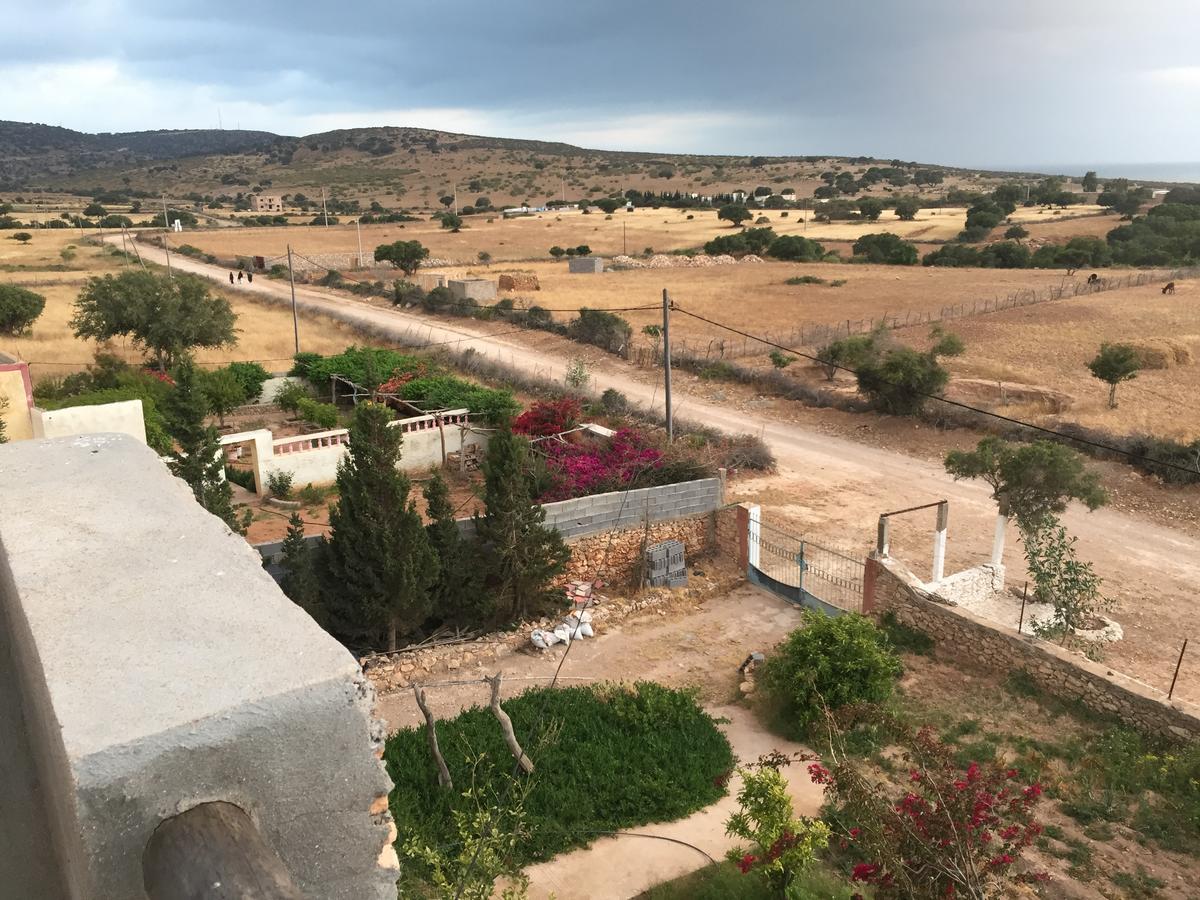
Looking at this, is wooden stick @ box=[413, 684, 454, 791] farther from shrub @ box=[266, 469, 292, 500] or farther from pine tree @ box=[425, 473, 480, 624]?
shrub @ box=[266, 469, 292, 500]

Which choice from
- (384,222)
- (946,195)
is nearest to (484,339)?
(384,222)

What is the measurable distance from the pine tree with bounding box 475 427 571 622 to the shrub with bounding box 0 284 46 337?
94.0 feet

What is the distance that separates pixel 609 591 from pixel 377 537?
4891mm

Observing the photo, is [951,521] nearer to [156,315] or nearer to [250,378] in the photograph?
[250,378]

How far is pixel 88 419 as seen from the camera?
57.0ft

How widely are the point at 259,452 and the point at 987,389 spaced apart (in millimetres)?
19865

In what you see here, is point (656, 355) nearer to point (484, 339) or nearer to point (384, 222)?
point (484, 339)

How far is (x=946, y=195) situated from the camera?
120 metres

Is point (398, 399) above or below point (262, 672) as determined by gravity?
below

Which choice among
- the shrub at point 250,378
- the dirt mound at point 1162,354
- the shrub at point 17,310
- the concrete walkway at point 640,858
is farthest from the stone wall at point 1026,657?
the shrub at point 17,310

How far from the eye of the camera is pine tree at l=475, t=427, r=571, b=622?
13641 millimetres

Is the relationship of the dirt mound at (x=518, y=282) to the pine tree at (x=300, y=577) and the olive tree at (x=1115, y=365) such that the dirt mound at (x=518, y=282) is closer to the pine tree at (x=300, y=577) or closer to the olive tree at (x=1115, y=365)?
the olive tree at (x=1115, y=365)

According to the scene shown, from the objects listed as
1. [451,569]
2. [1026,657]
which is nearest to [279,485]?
[451,569]

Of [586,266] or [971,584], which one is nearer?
[971,584]
